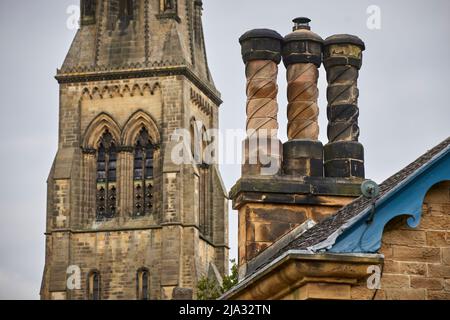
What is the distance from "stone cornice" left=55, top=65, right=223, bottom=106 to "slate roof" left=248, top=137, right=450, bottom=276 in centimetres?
5440

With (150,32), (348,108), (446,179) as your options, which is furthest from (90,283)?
(446,179)

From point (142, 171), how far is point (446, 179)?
57.0m

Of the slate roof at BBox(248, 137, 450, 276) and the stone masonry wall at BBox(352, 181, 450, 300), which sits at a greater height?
the slate roof at BBox(248, 137, 450, 276)

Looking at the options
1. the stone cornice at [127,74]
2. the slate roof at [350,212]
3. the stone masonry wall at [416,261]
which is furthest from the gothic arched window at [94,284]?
the stone masonry wall at [416,261]

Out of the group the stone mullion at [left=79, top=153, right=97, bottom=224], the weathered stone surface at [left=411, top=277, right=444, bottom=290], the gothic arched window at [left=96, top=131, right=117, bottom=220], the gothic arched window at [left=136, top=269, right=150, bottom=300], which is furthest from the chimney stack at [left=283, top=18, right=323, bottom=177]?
the stone mullion at [left=79, top=153, right=97, bottom=224]

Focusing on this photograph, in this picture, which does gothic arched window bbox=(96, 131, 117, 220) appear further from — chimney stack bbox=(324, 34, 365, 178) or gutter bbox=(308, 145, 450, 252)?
gutter bbox=(308, 145, 450, 252)

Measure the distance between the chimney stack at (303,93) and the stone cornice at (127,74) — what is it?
50.7 m

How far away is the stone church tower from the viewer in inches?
2534

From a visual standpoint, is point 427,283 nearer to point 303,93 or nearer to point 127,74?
point 303,93

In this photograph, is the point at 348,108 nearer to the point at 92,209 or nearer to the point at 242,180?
the point at 242,180

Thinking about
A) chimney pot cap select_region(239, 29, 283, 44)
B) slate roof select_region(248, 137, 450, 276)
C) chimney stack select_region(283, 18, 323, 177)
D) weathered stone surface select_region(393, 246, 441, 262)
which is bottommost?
weathered stone surface select_region(393, 246, 441, 262)

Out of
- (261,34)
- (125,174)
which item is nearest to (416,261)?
(261,34)

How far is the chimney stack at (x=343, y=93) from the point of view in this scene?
47.4 ft

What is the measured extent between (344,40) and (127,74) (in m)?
51.8
